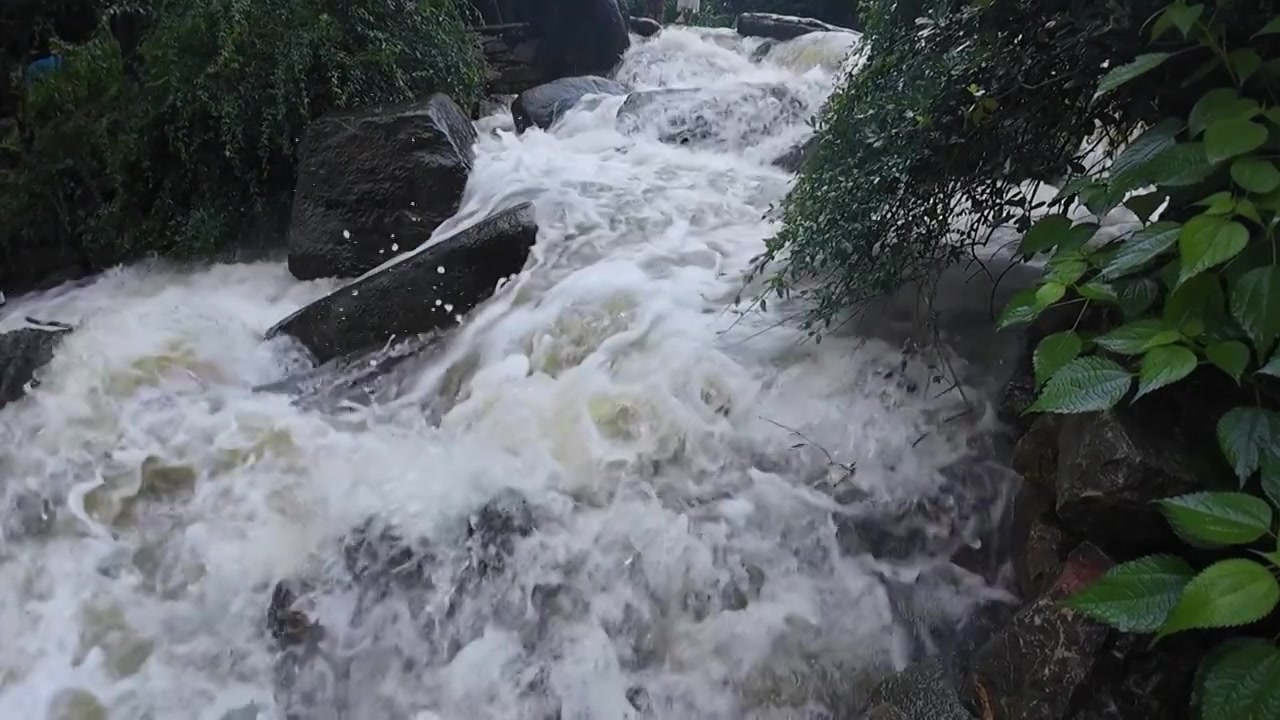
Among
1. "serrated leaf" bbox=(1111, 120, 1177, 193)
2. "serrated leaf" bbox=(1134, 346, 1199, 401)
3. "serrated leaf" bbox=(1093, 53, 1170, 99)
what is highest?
"serrated leaf" bbox=(1093, 53, 1170, 99)

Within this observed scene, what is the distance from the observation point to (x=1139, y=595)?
135 cm

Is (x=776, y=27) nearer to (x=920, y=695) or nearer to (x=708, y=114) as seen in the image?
(x=708, y=114)

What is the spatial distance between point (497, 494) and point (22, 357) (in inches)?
87.2

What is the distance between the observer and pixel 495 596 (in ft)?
7.45

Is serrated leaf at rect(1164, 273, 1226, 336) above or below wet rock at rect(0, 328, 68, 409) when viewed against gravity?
above

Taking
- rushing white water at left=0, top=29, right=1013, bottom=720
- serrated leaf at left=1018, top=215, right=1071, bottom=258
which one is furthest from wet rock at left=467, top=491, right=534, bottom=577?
serrated leaf at left=1018, top=215, right=1071, bottom=258

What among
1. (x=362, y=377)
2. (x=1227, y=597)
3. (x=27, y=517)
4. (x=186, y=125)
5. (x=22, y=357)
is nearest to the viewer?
(x=1227, y=597)

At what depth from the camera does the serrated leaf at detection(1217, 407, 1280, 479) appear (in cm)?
134

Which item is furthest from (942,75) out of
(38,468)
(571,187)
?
(38,468)

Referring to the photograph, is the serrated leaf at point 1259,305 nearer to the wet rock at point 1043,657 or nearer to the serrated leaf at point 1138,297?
the serrated leaf at point 1138,297

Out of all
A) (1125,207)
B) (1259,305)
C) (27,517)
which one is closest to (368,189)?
(27,517)

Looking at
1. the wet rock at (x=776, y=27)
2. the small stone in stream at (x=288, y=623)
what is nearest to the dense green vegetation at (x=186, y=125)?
the small stone in stream at (x=288, y=623)

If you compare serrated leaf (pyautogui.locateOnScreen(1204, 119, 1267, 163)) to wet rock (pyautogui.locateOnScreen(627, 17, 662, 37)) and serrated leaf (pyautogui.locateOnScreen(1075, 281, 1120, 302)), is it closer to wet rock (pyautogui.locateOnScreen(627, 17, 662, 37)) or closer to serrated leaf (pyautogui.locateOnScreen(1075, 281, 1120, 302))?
serrated leaf (pyautogui.locateOnScreen(1075, 281, 1120, 302))

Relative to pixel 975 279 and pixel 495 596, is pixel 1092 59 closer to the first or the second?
pixel 975 279
